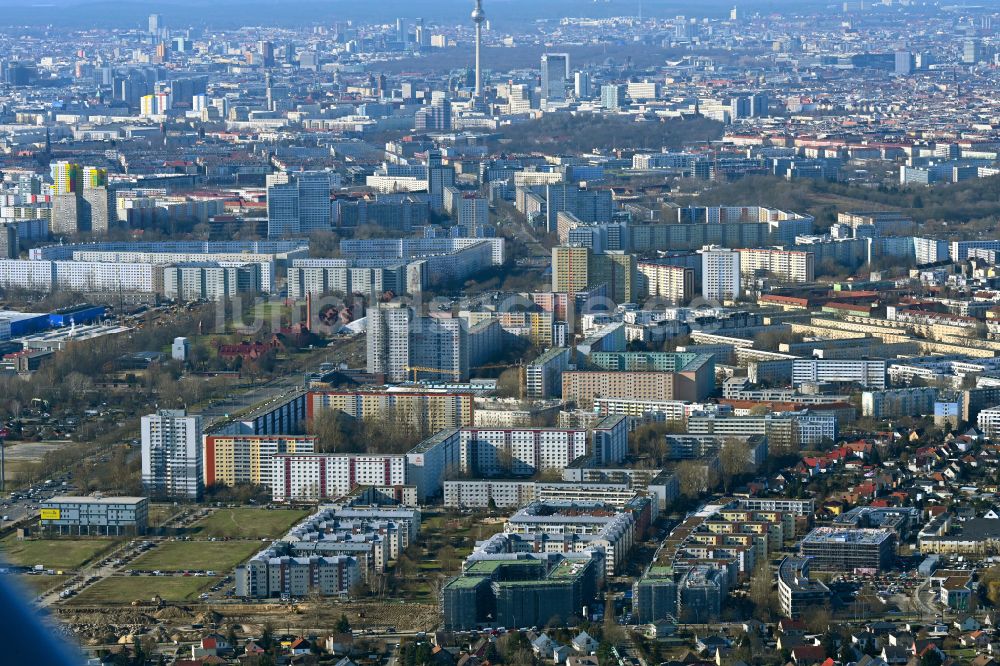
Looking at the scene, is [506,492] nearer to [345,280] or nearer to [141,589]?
[141,589]

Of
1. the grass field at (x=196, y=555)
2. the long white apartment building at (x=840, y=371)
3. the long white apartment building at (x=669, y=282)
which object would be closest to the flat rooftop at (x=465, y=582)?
the grass field at (x=196, y=555)

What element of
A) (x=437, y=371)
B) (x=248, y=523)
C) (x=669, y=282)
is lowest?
(x=248, y=523)

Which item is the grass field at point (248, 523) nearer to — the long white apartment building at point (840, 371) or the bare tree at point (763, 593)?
the bare tree at point (763, 593)

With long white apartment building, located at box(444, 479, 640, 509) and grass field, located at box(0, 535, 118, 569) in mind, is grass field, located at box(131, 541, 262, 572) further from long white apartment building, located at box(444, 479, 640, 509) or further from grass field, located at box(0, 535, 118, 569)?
long white apartment building, located at box(444, 479, 640, 509)

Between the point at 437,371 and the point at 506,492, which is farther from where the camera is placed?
the point at 437,371

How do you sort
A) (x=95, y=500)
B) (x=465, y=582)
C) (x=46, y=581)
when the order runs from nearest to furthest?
(x=465, y=582) < (x=46, y=581) < (x=95, y=500)

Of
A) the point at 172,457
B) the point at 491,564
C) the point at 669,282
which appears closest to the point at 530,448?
the point at 172,457
